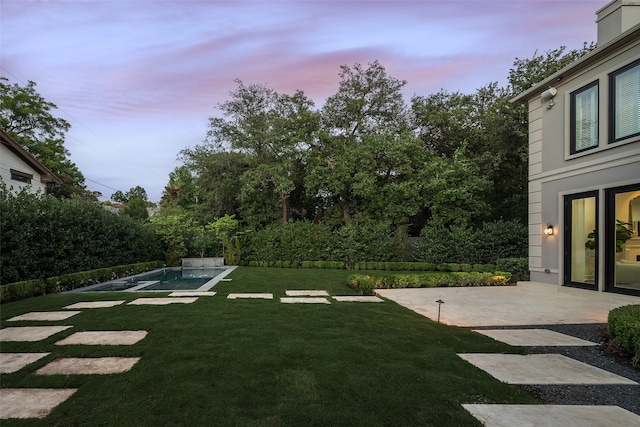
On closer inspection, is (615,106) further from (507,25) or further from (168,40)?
(168,40)

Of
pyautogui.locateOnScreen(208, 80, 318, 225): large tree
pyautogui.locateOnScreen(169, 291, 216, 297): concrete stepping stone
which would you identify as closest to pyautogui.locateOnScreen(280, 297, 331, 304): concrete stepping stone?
pyautogui.locateOnScreen(169, 291, 216, 297): concrete stepping stone

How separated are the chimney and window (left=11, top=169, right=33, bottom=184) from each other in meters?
21.0

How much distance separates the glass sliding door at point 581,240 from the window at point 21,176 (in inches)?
796

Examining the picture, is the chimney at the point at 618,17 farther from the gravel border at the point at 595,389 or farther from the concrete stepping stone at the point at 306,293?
the concrete stepping stone at the point at 306,293

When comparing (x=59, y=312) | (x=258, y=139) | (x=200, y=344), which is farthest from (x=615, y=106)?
(x=258, y=139)

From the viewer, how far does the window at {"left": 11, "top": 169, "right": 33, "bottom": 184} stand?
14764 mm

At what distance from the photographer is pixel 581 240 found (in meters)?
8.44

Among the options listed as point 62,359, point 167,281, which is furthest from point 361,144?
point 62,359

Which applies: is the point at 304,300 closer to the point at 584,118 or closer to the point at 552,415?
the point at 552,415

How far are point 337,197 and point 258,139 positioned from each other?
513cm

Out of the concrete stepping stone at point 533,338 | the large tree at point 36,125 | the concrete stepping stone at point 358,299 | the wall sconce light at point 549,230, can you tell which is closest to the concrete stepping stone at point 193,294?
the concrete stepping stone at point 358,299

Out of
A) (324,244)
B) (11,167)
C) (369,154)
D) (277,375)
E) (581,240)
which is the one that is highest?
(369,154)

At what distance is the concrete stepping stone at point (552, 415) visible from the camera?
2.18m

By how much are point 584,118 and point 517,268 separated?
4.54 m
